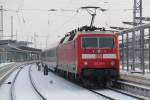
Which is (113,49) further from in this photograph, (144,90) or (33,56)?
(33,56)

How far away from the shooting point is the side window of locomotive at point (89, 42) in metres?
25.5

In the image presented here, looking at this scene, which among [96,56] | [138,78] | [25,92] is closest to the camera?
[25,92]

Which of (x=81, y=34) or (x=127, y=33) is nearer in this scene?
(x=81, y=34)

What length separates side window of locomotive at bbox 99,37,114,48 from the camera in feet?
83.9

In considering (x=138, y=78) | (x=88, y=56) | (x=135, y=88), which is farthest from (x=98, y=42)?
(x=135, y=88)

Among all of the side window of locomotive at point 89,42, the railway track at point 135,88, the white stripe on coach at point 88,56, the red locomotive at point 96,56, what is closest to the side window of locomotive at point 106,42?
the red locomotive at point 96,56

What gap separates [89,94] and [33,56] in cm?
12768

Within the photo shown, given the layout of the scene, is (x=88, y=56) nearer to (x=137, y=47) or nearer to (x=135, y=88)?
(x=135, y=88)

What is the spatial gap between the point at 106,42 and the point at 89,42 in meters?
0.92

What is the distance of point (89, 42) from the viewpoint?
25578 millimetres

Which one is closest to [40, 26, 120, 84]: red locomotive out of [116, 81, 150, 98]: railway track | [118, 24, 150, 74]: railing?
[116, 81, 150, 98]: railway track

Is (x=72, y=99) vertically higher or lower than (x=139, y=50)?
lower

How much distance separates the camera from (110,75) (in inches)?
974

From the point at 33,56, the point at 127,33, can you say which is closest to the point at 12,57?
the point at 33,56
